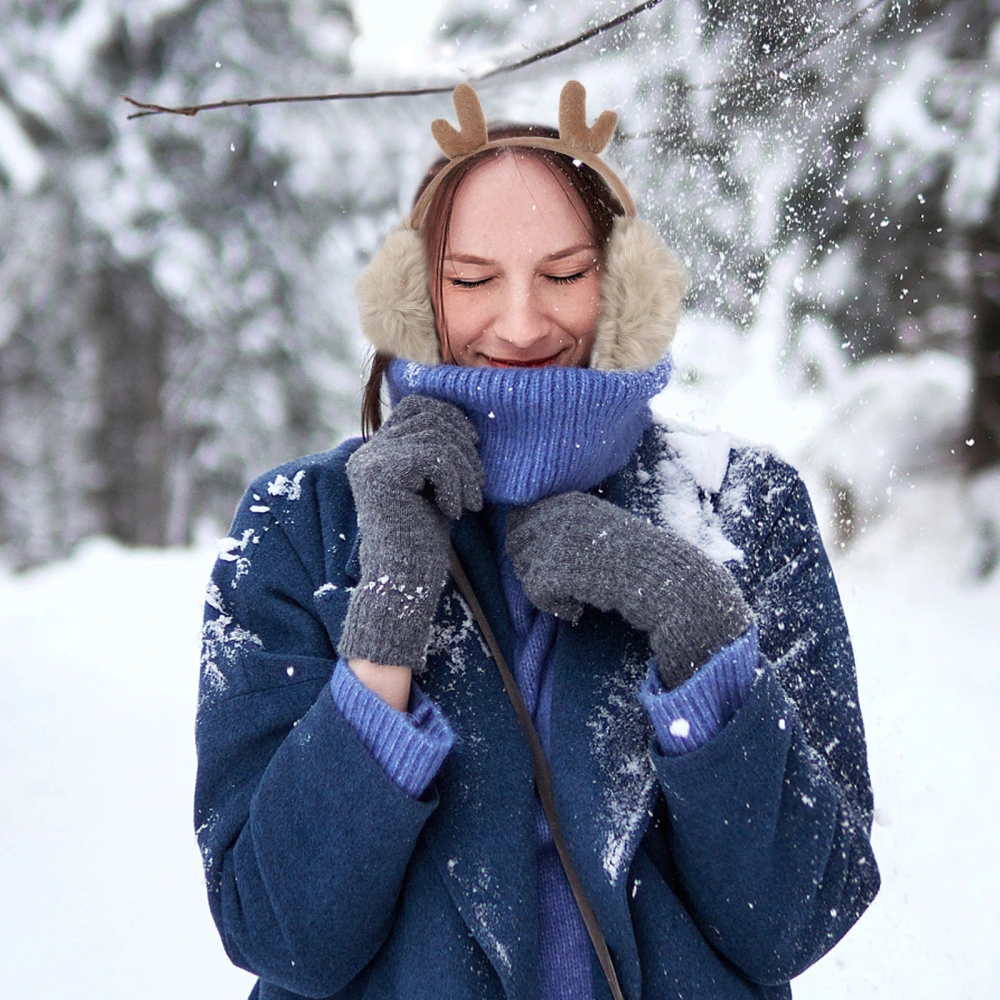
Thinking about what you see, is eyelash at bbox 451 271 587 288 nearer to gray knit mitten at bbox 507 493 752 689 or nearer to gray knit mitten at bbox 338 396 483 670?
gray knit mitten at bbox 338 396 483 670

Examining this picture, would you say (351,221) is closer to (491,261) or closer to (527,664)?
(491,261)

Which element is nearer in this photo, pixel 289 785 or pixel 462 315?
pixel 289 785

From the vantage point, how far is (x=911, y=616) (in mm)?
6555

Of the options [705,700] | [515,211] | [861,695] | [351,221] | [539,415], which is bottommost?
[705,700]

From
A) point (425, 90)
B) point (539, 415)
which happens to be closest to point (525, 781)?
point (539, 415)

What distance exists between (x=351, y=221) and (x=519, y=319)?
29.9 ft

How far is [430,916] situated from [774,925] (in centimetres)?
48

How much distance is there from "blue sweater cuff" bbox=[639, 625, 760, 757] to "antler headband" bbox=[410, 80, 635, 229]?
91cm

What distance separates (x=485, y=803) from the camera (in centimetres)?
143

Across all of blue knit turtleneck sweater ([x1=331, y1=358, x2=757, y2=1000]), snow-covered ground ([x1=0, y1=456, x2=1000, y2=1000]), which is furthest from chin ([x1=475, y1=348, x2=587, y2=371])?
snow-covered ground ([x1=0, y1=456, x2=1000, y2=1000])

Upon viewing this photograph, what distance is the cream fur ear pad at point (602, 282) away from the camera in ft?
5.57

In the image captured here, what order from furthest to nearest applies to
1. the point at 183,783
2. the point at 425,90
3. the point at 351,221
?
the point at 351,221, the point at 183,783, the point at 425,90

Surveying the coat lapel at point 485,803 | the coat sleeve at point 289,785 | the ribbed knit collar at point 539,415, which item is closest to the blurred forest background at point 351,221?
the ribbed knit collar at point 539,415

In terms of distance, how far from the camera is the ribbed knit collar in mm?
1569
